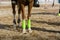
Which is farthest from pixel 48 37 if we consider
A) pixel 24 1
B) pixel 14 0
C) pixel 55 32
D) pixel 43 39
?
pixel 14 0

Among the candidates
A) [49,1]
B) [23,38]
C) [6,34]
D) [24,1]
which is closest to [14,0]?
[24,1]

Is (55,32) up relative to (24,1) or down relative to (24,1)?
down

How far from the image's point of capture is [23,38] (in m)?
8.15

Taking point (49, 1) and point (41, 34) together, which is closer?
point (41, 34)

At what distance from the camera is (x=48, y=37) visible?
27.3ft

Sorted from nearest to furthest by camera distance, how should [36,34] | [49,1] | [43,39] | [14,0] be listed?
[43,39], [36,34], [14,0], [49,1]

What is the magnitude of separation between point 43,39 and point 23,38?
0.66 metres

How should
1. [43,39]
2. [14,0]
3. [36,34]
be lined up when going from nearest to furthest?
1. [43,39]
2. [36,34]
3. [14,0]

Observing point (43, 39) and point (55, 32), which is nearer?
point (43, 39)

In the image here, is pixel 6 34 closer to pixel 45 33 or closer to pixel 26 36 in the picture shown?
pixel 26 36

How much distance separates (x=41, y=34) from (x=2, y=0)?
82.8ft

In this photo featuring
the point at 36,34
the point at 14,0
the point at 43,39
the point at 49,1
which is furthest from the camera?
the point at 49,1

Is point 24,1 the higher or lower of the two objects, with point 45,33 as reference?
higher

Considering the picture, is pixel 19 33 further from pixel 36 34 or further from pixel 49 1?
pixel 49 1
